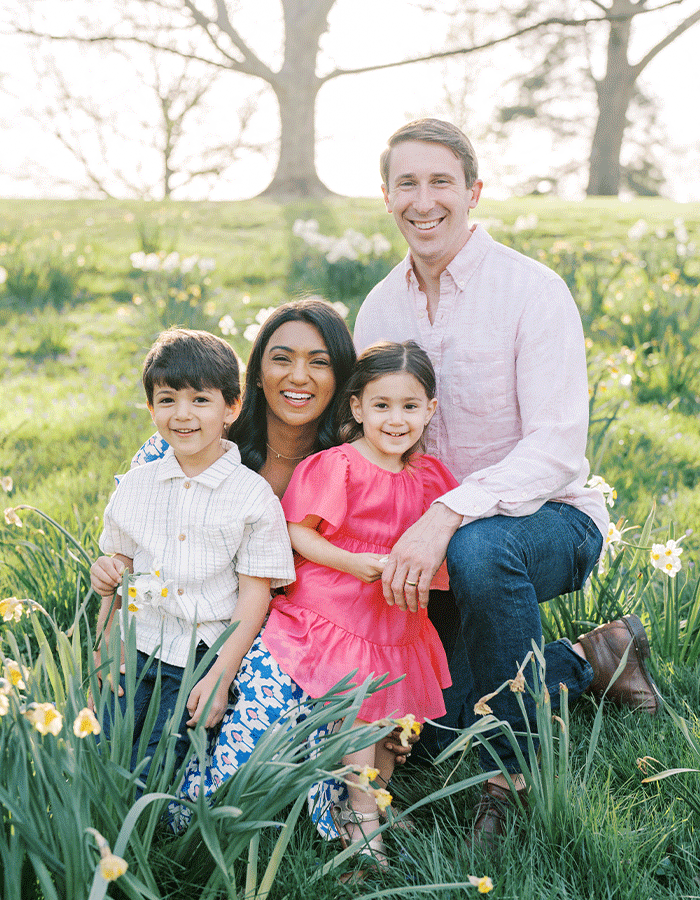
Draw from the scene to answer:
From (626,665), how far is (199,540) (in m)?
1.29

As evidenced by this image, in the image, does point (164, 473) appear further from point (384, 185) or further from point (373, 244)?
point (373, 244)

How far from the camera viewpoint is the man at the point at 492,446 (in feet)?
6.45

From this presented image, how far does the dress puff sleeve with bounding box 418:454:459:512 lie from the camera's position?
7.43 feet

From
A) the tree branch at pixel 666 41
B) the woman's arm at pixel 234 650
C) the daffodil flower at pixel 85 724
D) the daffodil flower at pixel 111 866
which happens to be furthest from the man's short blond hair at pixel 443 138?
the tree branch at pixel 666 41

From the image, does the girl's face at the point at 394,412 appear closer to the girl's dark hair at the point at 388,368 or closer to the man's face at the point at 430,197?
the girl's dark hair at the point at 388,368

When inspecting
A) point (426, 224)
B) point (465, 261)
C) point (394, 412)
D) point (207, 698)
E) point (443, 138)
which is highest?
point (443, 138)

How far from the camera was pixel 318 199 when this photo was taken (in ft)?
33.7

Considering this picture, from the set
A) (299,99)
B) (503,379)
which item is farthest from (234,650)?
(299,99)

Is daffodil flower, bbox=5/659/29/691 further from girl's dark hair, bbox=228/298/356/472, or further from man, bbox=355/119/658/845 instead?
girl's dark hair, bbox=228/298/356/472

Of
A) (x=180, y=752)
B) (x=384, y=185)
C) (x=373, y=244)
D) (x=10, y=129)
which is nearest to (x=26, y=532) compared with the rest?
(x=180, y=752)

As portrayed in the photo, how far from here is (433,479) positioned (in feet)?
7.49

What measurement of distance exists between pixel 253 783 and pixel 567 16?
11.8 metres

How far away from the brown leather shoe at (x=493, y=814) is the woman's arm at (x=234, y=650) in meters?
0.66

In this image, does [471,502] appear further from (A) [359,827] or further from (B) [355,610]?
(A) [359,827]
